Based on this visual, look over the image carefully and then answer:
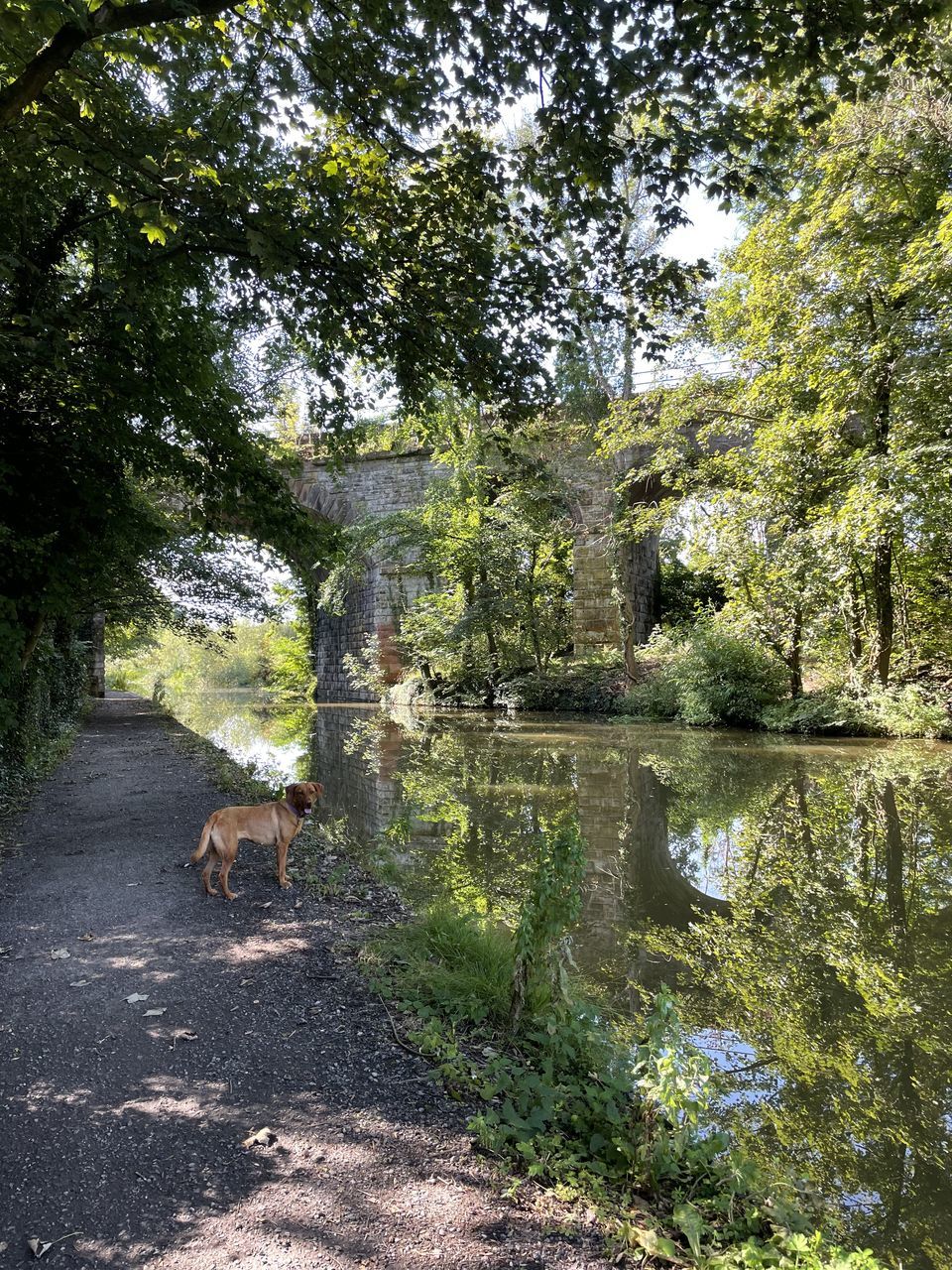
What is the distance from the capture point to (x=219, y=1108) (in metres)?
2.29

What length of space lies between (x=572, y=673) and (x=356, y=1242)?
17.5 m

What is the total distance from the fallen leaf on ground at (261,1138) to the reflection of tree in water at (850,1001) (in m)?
1.54

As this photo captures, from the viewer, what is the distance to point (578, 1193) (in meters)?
1.96

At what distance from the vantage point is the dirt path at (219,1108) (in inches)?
70.0

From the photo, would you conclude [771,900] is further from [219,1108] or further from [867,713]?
[867,713]

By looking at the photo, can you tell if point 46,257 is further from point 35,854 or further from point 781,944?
point 781,944

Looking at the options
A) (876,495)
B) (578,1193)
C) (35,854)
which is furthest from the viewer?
(876,495)

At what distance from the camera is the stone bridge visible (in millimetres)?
18828

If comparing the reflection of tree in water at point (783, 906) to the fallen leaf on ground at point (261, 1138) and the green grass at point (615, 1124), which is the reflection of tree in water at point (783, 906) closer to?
the green grass at point (615, 1124)

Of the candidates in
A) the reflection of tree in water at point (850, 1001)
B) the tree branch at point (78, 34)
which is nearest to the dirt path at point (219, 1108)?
the reflection of tree in water at point (850, 1001)

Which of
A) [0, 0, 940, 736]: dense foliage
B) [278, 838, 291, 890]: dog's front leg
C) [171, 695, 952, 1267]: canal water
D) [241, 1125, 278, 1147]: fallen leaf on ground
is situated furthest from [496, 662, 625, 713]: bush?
[241, 1125, 278, 1147]: fallen leaf on ground

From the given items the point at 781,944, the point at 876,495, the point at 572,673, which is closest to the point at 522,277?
the point at 781,944

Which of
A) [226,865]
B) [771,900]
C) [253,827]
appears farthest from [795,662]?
[226,865]

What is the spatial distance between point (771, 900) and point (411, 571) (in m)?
16.4
